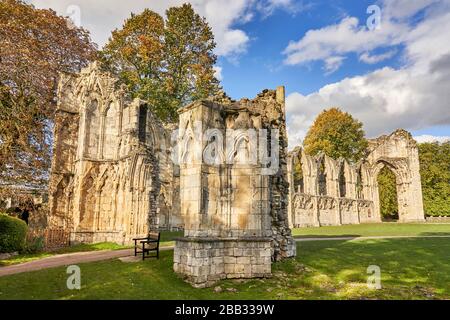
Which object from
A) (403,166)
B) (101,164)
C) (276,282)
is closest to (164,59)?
(101,164)

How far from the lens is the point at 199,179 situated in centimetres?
834

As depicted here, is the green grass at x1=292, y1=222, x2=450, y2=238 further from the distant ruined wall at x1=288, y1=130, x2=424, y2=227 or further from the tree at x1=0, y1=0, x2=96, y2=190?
the tree at x1=0, y1=0, x2=96, y2=190

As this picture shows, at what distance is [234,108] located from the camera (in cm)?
927

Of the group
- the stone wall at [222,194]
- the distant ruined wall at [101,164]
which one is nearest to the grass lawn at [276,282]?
the stone wall at [222,194]

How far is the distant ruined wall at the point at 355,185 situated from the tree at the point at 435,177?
740 cm

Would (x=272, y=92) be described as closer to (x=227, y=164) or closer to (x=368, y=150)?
(x=227, y=164)

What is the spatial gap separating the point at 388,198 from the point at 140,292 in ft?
147

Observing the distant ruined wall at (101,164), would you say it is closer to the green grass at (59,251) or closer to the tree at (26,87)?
the green grass at (59,251)

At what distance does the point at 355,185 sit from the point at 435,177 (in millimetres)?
15306

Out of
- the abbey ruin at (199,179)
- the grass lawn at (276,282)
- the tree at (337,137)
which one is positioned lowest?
the grass lawn at (276,282)

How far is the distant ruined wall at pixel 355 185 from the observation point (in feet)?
104

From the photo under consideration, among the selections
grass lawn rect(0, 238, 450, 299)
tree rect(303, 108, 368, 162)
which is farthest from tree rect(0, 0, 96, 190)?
tree rect(303, 108, 368, 162)
